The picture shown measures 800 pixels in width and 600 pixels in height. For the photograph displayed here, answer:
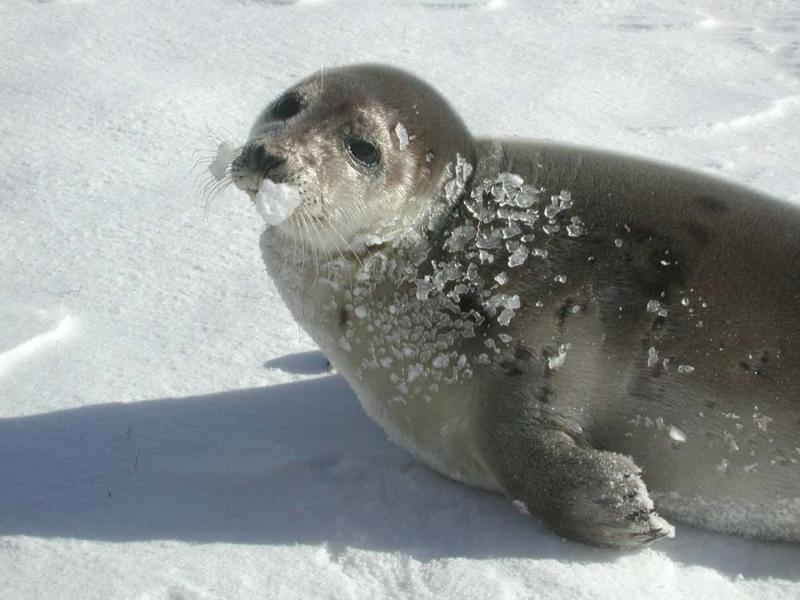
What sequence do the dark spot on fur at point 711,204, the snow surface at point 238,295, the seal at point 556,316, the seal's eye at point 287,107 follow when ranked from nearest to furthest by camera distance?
the snow surface at point 238,295 → the seal at point 556,316 → the dark spot on fur at point 711,204 → the seal's eye at point 287,107

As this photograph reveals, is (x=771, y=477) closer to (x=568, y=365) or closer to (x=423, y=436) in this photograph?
(x=568, y=365)

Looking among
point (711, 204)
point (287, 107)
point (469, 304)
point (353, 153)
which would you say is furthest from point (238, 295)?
point (711, 204)

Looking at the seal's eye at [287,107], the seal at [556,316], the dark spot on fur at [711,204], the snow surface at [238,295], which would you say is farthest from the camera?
the seal's eye at [287,107]

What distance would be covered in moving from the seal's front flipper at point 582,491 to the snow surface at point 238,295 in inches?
2.6

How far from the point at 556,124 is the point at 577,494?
10.2 ft

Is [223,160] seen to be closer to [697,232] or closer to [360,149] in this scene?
[360,149]

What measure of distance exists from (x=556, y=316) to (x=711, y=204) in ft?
1.81

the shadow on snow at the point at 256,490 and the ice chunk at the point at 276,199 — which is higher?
the ice chunk at the point at 276,199

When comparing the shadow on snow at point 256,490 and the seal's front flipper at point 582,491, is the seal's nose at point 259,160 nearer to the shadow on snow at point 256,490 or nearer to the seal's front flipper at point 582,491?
the shadow on snow at point 256,490

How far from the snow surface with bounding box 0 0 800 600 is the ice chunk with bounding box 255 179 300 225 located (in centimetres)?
71

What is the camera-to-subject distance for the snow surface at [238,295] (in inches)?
118

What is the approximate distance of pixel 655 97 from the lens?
632 cm

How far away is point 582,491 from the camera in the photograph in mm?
3045

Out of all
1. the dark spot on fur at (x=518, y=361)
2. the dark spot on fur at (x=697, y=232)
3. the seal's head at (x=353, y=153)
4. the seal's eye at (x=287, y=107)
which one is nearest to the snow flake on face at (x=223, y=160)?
the seal's head at (x=353, y=153)
